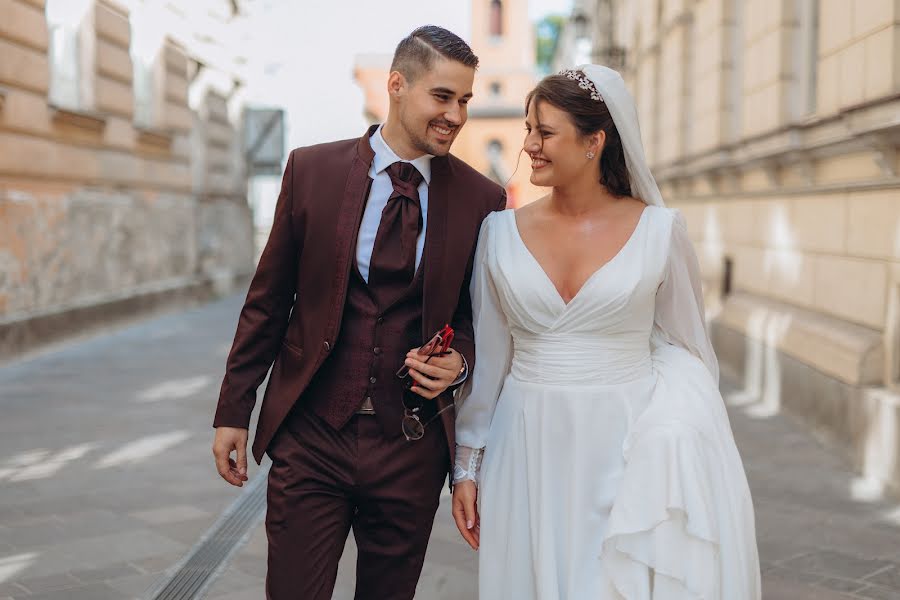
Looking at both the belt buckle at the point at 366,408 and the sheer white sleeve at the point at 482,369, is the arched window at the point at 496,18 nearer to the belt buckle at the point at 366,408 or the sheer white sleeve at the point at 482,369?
the sheer white sleeve at the point at 482,369

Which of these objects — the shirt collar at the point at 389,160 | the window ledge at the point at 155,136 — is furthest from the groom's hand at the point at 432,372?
the window ledge at the point at 155,136

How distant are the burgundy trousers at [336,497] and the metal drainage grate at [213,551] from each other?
1632 mm

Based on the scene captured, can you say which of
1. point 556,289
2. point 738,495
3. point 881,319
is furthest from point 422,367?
point 881,319

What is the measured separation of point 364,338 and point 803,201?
6.72m

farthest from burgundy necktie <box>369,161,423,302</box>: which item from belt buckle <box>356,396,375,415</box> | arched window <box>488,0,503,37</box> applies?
arched window <box>488,0,503,37</box>

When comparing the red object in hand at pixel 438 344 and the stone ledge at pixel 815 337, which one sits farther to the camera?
the stone ledge at pixel 815 337

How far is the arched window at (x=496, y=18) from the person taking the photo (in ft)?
222

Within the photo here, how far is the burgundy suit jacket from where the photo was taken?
272 cm

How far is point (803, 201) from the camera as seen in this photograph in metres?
8.63

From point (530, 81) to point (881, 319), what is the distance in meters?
63.7

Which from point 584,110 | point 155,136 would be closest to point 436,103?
point 584,110

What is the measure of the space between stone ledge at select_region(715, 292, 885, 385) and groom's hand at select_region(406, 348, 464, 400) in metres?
4.70

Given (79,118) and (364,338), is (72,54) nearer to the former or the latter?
(79,118)

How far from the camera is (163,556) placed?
4668 mm
